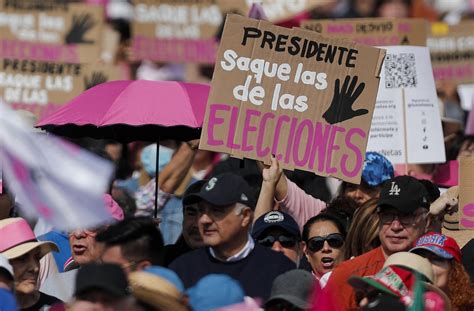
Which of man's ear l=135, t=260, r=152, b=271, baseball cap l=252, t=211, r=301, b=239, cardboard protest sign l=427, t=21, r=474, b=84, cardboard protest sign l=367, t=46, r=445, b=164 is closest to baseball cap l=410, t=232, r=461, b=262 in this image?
baseball cap l=252, t=211, r=301, b=239

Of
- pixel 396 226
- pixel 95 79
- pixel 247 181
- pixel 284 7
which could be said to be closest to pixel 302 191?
pixel 247 181

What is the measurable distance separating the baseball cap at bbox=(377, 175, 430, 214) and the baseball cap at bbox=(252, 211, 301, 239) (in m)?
0.68

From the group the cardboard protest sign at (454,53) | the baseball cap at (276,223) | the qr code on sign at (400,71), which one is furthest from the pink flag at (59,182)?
the cardboard protest sign at (454,53)

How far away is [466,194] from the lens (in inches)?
359

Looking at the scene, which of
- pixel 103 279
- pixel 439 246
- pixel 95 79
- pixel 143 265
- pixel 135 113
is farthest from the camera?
pixel 95 79

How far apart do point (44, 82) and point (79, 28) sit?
99 centimetres

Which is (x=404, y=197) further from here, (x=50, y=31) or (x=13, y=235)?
(x=50, y=31)

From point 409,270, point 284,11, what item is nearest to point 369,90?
point 409,270

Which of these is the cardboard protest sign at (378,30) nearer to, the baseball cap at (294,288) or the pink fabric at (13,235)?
the pink fabric at (13,235)

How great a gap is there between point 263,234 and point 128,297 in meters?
2.52

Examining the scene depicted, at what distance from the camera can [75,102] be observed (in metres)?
9.96

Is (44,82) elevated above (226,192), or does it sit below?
below

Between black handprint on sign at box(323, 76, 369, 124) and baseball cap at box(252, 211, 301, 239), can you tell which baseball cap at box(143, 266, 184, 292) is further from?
black handprint on sign at box(323, 76, 369, 124)

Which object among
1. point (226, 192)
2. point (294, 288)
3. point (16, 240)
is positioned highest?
point (226, 192)
